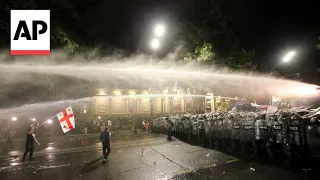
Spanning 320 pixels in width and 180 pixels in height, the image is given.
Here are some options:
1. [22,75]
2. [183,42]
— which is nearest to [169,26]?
[183,42]

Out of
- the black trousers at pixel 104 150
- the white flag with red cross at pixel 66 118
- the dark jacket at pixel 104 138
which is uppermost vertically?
the white flag with red cross at pixel 66 118

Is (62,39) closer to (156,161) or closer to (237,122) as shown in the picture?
(156,161)

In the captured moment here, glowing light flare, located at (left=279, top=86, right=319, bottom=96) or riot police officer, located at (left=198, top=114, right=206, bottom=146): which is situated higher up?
glowing light flare, located at (left=279, top=86, right=319, bottom=96)

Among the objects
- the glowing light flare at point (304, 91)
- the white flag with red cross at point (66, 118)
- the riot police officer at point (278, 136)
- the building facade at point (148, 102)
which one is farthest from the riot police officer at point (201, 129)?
the glowing light flare at point (304, 91)

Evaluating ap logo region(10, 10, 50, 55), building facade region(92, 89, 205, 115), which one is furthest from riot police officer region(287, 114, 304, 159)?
building facade region(92, 89, 205, 115)

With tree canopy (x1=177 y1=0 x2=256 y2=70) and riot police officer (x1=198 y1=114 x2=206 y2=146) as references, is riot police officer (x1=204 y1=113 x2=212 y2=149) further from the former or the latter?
tree canopy (x1=177 y1=0 x2=256 y2=70)

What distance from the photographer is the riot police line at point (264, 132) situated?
7285 millimetres

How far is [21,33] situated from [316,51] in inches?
919

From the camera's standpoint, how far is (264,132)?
8.63 metres

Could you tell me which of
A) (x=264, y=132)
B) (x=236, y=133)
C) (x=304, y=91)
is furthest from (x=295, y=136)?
(x=304, y=91)

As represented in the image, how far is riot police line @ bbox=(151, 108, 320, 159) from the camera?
729 cm

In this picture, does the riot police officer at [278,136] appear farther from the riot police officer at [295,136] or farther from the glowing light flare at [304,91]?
the glowing light flare at [304,91]

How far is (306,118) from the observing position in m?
7.33

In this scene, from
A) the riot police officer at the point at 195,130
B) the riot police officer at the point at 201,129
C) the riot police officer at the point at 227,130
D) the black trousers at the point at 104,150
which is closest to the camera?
A: the black trousers at the point at 104,150
